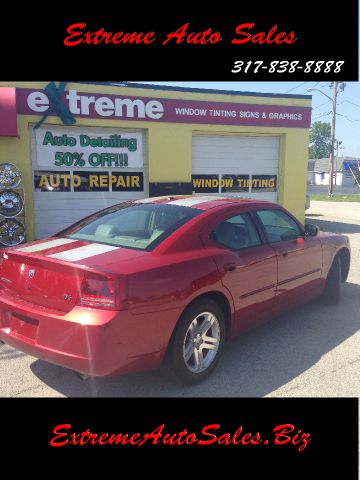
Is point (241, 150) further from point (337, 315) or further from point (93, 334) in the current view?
point (93, 334)

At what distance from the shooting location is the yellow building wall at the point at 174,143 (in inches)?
384

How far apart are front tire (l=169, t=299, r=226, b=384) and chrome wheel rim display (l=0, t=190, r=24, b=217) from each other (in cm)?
673

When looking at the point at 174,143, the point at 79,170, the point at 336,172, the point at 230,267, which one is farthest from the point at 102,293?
the point at 336,172

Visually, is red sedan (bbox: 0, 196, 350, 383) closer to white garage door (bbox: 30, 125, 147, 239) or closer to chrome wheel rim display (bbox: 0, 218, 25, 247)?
chrome wheel rim display (bbox: 0, 218, 25, 247)

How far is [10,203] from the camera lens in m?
9.13

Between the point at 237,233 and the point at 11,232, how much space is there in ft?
21.7

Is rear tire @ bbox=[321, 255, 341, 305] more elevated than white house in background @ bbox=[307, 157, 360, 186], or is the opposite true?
white house in background @ bbox=[307, 157, 360, 186]

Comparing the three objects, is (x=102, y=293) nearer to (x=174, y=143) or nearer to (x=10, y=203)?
(x=10, y=203)

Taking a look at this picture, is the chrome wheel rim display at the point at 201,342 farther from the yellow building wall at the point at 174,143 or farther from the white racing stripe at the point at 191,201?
the yellow building wall at the point at 174,143

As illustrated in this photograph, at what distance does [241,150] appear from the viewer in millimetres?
12500

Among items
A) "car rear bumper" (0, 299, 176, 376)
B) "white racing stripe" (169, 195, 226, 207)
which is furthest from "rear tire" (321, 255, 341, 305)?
"car rear bumper" (0, 299, 176, 376)

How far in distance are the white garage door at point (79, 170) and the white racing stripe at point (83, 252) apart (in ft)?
23.3

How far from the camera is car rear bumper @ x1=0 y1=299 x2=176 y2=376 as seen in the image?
115 inches
